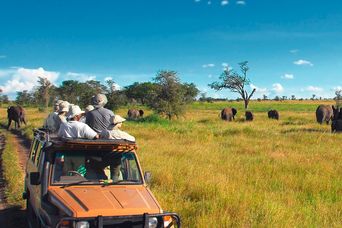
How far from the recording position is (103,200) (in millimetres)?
5230

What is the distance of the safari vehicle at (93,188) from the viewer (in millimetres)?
5004

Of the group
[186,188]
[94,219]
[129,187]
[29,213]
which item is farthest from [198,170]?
[94,219]

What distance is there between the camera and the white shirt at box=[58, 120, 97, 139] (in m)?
6.30

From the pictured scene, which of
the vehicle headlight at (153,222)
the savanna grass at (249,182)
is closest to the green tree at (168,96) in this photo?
the savanna grass at (249,182)

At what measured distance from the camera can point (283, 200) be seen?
8945mm

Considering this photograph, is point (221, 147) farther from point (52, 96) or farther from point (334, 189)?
point (52, 96)

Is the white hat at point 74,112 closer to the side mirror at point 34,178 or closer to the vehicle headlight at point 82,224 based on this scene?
the side mirror at point 34,178

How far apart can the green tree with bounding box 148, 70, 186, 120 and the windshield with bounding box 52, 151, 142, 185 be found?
3085 centimetres

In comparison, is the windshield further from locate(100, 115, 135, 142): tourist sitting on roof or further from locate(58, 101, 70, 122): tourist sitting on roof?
locate(58, 101, 70, 122): tourist sitting on roof

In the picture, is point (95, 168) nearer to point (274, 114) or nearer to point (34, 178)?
point (34, 178)

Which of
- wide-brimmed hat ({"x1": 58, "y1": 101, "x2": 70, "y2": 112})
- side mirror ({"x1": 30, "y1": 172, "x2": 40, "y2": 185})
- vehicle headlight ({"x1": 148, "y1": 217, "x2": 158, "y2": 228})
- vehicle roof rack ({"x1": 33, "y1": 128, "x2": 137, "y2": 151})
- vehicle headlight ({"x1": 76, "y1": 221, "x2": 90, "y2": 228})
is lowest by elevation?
vehicle headlight ({"x1": 148, "y1": 217, "x2": 158, "y2": 228})

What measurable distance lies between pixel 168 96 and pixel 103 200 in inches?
1270

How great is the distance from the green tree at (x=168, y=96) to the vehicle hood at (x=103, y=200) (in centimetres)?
3144

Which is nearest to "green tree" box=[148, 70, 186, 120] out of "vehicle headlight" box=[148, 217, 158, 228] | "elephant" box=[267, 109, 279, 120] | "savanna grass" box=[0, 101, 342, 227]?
"elephant" box=[267, 109, 279, 120]
